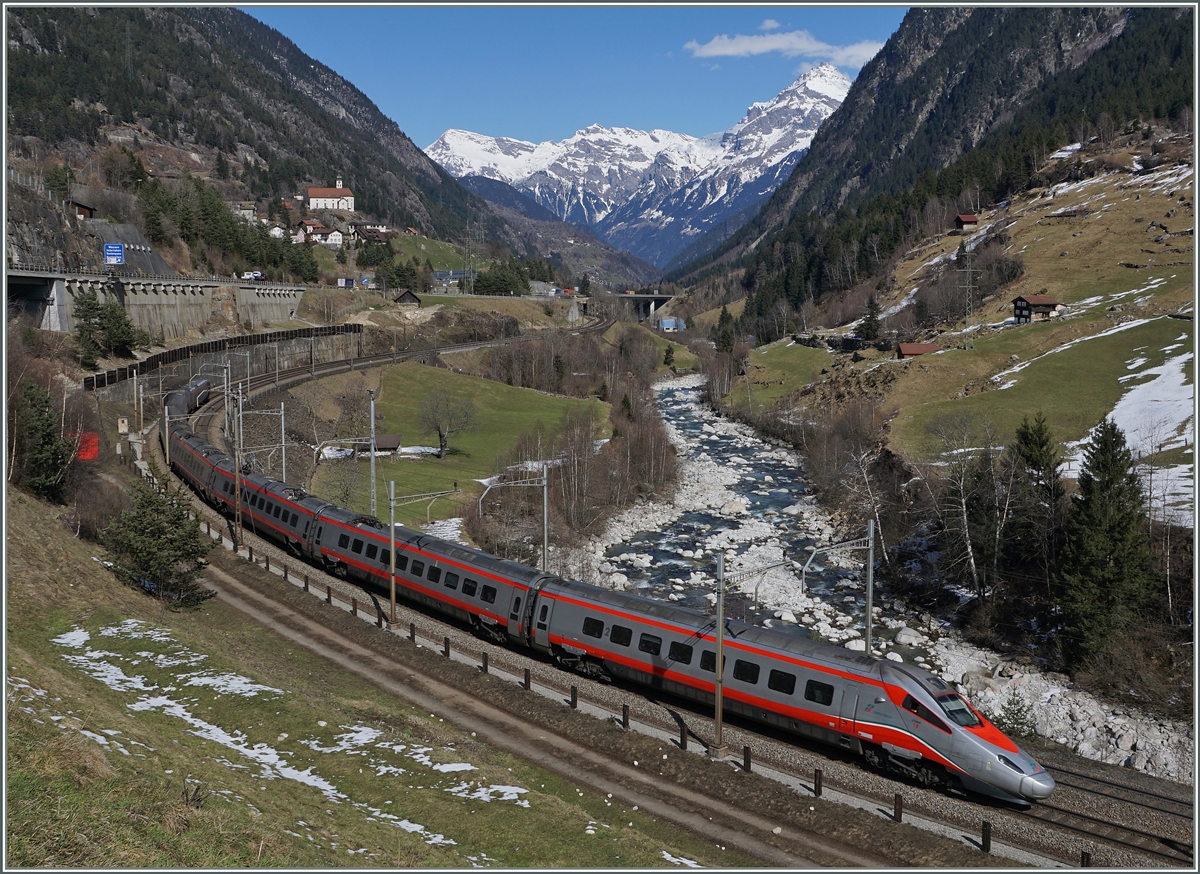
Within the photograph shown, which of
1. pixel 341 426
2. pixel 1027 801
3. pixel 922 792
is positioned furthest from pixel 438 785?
pixel 341 426

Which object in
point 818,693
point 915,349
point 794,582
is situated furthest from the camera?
point 915,349

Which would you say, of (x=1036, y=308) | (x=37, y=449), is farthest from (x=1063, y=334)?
(x=37, y=449)

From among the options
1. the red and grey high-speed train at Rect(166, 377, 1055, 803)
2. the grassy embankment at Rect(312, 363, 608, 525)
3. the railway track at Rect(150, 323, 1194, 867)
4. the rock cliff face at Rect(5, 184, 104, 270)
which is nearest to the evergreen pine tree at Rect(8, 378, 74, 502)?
the red and grey high-speed train at Rect(166, 377, 1055, 803)

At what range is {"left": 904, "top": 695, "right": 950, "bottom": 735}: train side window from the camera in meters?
24.8

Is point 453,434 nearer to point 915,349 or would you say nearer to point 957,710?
point 915,349

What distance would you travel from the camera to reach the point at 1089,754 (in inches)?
1430

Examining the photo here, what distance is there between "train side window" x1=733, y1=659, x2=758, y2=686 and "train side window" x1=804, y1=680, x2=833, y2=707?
1962 mm

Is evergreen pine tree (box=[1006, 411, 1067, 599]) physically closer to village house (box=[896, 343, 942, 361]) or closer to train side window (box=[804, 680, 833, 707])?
train side window (box=[804, 680, 833, 707])

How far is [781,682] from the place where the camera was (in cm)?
2830

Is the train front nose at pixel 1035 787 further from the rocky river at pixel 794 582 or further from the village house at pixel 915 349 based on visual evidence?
the village house at pixel 915 349

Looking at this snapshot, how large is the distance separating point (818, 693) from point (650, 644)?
6886mm

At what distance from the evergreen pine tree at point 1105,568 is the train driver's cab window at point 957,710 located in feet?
76.0

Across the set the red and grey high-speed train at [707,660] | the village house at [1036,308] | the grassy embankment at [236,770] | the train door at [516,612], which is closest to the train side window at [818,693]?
the red and grey high-speed train at [707,660]

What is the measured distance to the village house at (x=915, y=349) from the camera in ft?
374
